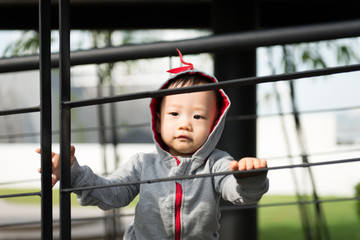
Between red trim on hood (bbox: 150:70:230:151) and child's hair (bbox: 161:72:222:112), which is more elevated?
child's hair (bbox: 161:72:222:112)

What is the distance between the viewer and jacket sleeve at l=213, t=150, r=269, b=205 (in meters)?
0.79

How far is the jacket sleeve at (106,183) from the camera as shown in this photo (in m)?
0.88

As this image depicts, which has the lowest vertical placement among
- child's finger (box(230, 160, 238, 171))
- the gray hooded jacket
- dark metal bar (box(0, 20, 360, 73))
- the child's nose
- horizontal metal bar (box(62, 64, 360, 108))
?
the gray hooded jacket

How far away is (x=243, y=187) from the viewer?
0.81 meters

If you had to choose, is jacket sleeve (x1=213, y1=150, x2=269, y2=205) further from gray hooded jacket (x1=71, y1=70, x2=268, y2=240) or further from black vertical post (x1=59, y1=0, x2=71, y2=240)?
black vertical post (x1=59, y1=0, x2=71, y2=240)

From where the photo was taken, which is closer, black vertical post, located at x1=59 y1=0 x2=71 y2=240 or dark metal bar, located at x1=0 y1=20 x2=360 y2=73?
black vertical post, located at x1=59 y1=0 x2=71 y2=240

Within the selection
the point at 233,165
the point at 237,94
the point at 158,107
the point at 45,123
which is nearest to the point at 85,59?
the point at 158,107

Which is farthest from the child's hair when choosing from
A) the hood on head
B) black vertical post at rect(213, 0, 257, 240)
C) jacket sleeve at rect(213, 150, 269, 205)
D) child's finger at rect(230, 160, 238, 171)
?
black vertical post at rect(213, 0, 257, 240)

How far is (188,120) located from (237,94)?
1131mm

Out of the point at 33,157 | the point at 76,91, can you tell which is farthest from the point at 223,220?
the point at 33,157

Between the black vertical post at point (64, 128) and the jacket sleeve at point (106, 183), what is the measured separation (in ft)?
0.26

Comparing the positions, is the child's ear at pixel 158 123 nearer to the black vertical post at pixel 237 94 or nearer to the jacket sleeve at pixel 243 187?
the jacket sleeve at pixel 243 187

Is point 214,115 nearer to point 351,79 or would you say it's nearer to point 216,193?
point 216,193

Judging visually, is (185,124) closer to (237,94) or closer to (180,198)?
(180,198)
